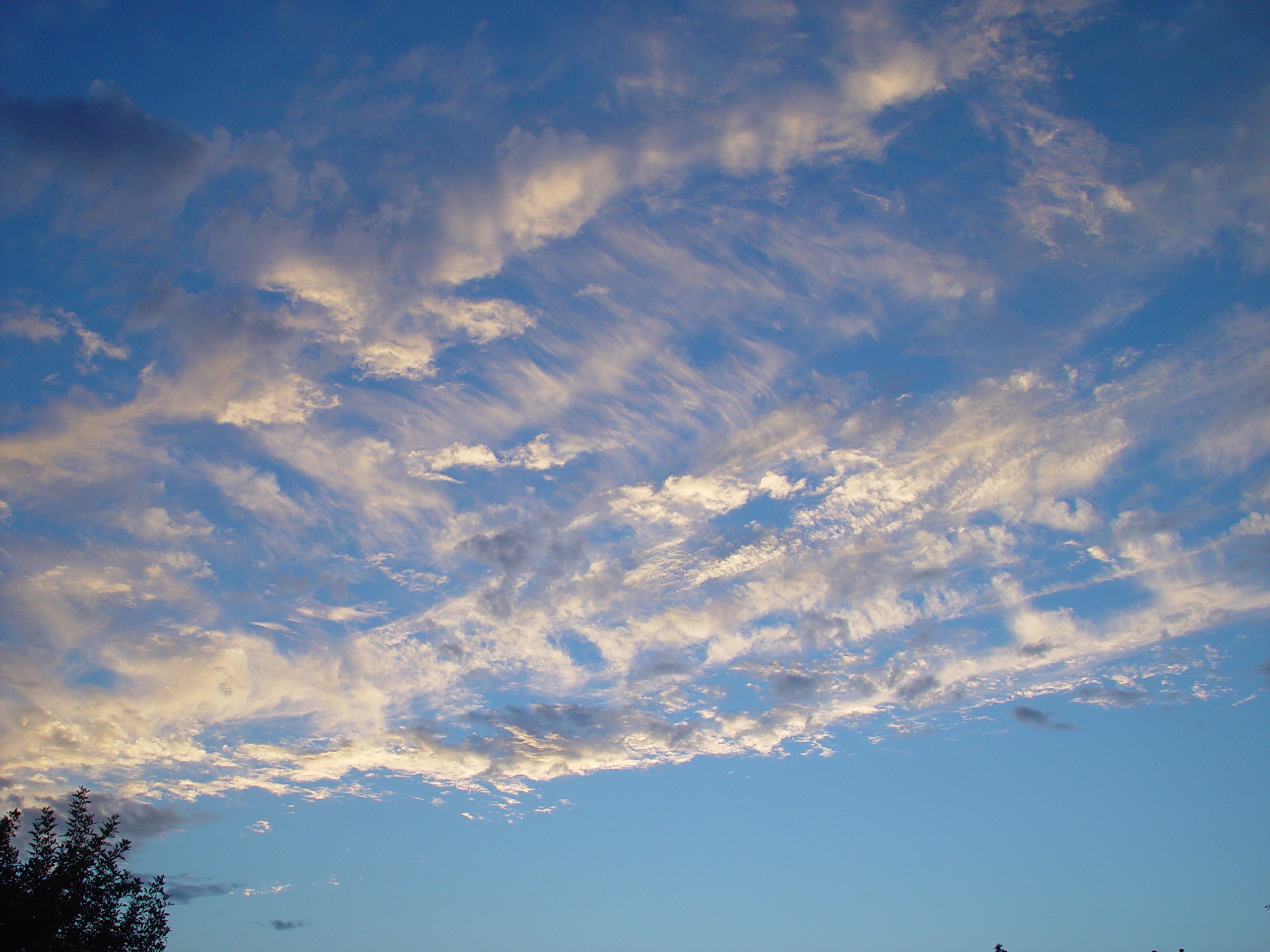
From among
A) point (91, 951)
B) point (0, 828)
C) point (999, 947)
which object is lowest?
point (91, 951)

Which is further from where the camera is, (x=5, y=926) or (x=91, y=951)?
(x=91, y=951)

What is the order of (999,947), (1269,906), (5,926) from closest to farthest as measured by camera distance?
1. (5,926)
2. (999,947)
3. (1269,906)

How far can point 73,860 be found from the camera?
4069 centimetres

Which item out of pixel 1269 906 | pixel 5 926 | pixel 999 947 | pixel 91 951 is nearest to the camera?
pixel 5 926

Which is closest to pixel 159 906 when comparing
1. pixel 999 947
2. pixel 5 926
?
pixel 5 926

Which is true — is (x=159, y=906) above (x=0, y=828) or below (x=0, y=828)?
below

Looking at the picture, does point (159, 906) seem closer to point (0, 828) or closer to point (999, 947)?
point (0, 828)

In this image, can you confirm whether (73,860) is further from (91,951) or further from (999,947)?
(999,947)

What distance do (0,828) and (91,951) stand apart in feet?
30.7

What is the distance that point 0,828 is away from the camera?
4166 cm

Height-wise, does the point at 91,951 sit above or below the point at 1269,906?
below

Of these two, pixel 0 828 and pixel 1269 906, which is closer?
pixel 0 828

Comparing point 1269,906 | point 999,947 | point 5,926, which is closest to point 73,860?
point 5,926

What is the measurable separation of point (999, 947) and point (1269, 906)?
127 ft
